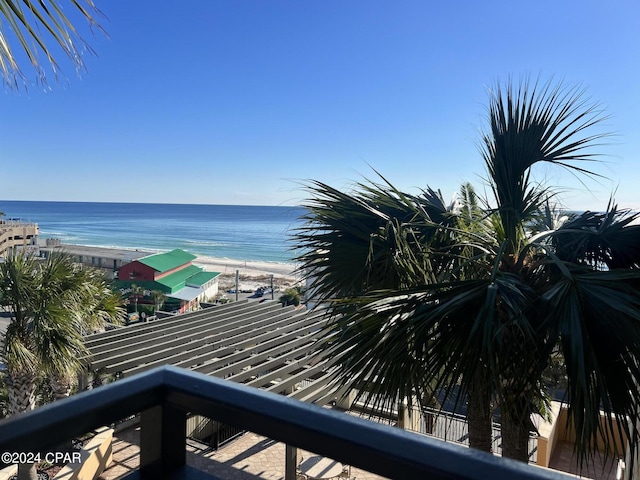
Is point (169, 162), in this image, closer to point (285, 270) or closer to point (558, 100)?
point (285, 270)

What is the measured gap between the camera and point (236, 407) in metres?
0.63

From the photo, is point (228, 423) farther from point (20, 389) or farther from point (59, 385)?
point (59, 385)

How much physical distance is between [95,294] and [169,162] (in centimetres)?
5607

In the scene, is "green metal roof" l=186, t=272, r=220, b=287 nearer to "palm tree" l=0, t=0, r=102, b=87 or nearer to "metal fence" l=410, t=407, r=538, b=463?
"metal fence" l=410, t=407, r=538, b=463

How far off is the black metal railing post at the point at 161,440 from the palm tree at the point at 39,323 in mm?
5437

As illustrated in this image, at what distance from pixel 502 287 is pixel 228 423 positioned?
179 centimetres

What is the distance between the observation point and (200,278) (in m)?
23.9

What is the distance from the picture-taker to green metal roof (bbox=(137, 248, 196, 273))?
2140 cm

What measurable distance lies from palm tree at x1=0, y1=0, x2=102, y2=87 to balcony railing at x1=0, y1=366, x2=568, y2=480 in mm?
869

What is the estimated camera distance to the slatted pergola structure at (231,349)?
593 centimetres

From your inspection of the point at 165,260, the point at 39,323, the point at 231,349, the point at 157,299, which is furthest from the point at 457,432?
the point at 165,260

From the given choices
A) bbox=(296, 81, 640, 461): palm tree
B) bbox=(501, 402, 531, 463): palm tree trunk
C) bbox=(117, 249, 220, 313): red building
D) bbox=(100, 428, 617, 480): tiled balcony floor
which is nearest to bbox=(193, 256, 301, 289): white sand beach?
bbox=(117, 249, 220, 313): red building

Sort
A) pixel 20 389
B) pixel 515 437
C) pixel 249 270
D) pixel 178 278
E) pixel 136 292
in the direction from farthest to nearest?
pixel 249 270, pixel 178 278, pixel 136 292, pixel 20 389, pixel 515 437

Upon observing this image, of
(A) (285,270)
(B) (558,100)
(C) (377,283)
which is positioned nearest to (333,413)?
(C) (377,283)
